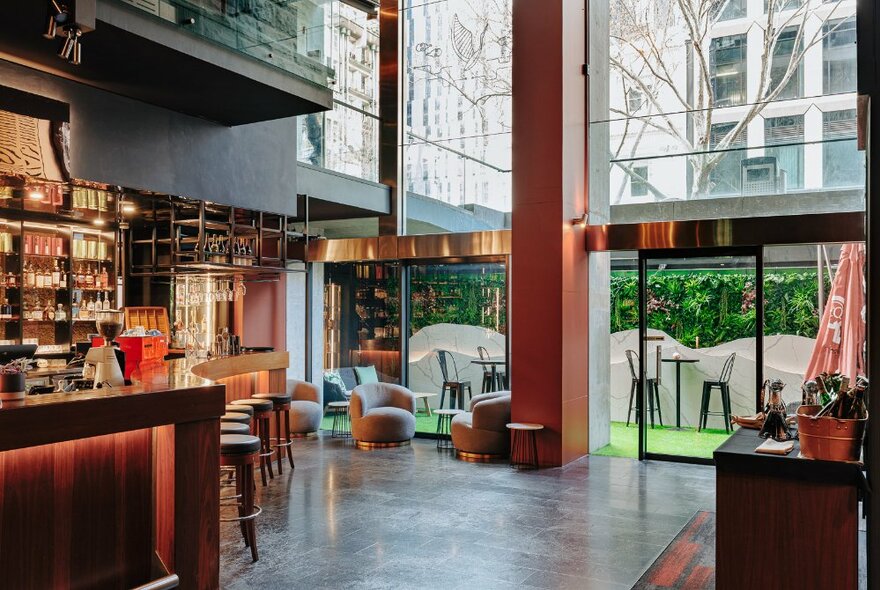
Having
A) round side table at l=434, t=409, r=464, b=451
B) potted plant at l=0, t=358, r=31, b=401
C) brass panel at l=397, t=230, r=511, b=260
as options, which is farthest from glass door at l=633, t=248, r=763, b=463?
potted plant at l=0, t=358, r=31, b=401

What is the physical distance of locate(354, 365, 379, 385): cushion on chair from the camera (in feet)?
33.5

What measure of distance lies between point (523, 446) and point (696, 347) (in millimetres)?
2328

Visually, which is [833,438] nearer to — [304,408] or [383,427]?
[383,427]

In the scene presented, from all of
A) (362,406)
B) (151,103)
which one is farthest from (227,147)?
(362,406)

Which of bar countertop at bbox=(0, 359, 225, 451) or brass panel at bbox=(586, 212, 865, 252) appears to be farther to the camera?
brass panel at bbox=(586, 212, 865, 252)

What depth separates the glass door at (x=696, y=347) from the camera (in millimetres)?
8258

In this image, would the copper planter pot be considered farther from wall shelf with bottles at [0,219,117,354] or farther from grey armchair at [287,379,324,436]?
wall shelf with bottles at [0,219,117,354]

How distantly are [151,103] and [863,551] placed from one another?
6.78 meters

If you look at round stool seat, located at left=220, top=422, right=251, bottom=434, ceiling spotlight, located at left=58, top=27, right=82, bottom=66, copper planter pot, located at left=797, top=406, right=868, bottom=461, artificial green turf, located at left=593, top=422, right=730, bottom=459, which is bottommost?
artificial green turf, located at left=593, top=422, right=730, bottom=459

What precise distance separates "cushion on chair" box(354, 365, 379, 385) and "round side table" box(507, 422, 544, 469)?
8.74 ft

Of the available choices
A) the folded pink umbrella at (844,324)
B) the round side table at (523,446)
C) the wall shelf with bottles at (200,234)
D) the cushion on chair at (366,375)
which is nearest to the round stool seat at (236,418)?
the wall shelf with bottles at (200,234)

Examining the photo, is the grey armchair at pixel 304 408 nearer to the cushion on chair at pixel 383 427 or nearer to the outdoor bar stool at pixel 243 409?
the cushion on chair at pixel 383 427

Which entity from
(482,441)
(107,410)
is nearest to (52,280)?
(482,441)

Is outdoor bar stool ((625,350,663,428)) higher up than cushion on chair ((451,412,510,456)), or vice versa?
outdoor bar stool ((625,350,663,428))
